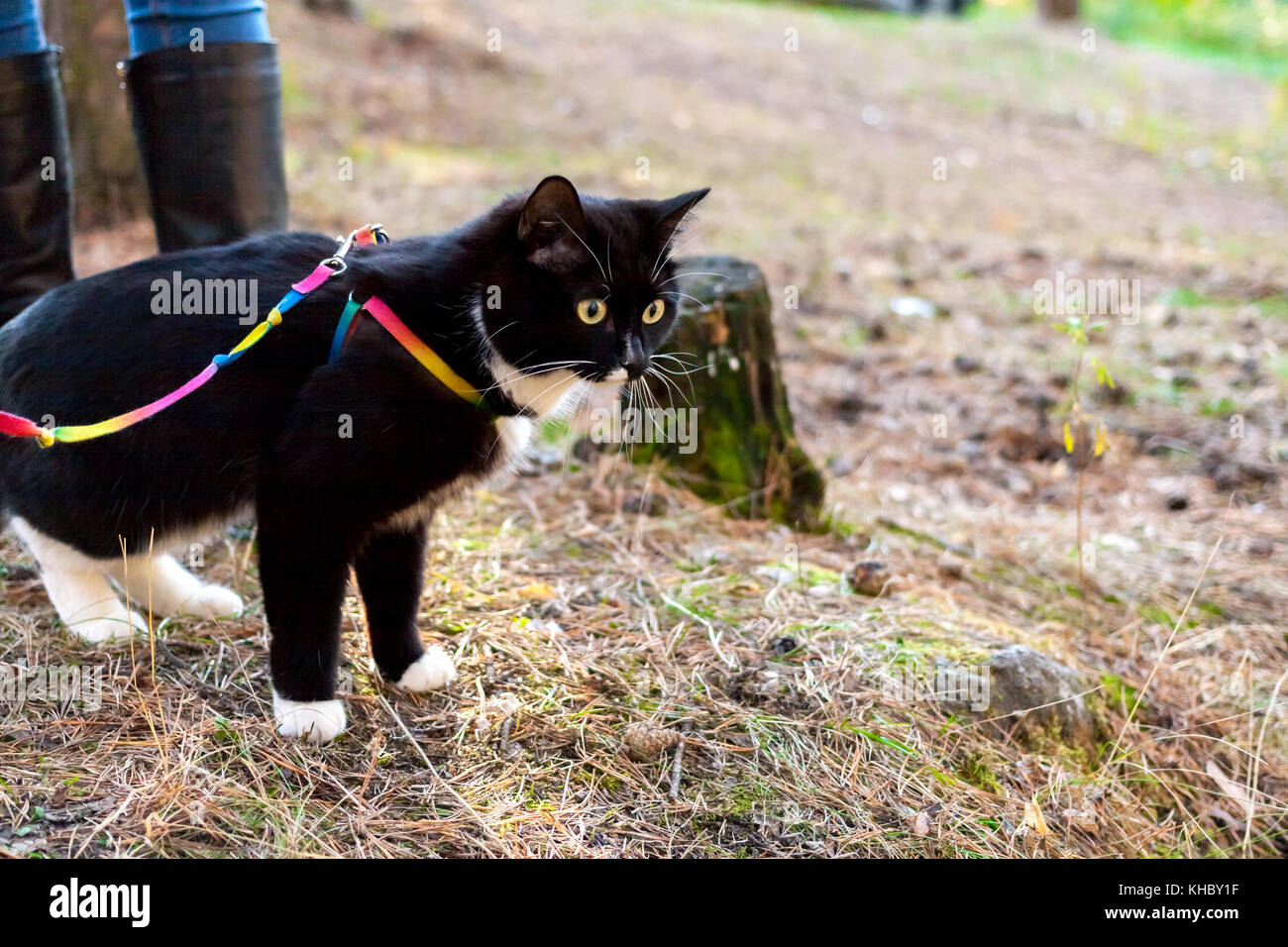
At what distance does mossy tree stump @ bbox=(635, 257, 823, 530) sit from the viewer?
2.95 m

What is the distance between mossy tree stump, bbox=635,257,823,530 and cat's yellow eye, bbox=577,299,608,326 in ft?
3.44

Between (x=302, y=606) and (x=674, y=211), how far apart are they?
986 millimetres

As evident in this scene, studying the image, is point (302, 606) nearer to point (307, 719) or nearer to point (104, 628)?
point (307, 719)

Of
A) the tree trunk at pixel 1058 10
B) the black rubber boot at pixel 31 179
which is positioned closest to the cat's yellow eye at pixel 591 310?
the black rubber boot at pixel 31 179

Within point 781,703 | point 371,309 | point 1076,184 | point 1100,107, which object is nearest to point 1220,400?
point 781,703

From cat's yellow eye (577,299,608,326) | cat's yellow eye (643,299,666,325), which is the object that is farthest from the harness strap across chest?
cat's yellow eye (643,299,666,325)

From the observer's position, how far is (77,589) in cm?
214

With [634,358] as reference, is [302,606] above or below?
below

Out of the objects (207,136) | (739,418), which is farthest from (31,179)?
(739,418)

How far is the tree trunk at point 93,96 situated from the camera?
3930 mm

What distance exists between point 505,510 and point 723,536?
23.7 inches

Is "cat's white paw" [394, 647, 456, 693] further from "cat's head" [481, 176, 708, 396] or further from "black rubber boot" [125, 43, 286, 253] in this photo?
"black rubber boot" [125, 43, 286, 253]

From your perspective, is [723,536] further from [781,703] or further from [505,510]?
[781,703]

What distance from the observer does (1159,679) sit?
2.45 m
